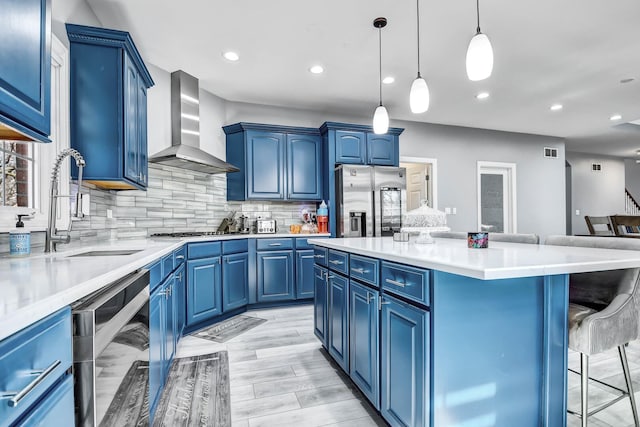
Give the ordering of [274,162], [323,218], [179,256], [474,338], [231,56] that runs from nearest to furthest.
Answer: [474,338]
[179,256]
[231,56]
[274,162]
[323,218]

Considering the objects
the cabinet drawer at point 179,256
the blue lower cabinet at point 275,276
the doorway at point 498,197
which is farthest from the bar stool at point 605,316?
the doorway at point 498,197

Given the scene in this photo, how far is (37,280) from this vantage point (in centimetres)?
93

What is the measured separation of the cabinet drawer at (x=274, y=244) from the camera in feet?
12.5

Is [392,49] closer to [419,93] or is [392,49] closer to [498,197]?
[419,93]

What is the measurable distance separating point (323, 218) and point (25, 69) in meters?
3.48

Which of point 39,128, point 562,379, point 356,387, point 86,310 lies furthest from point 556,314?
point 39,128

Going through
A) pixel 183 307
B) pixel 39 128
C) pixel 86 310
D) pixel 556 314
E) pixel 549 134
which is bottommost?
pixel 183 307

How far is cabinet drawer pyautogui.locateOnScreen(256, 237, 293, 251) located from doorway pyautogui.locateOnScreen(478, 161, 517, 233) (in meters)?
3.83

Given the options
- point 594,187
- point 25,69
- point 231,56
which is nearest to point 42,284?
point 25,69

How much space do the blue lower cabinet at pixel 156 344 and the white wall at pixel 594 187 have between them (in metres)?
8.93

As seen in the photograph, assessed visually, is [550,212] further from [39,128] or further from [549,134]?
[39,128]

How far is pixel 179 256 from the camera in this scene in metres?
2.60

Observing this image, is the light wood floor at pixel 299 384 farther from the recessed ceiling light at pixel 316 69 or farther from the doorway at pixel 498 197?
the doorway at pixel 498 197

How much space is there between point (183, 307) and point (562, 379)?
8.88 ft
